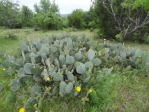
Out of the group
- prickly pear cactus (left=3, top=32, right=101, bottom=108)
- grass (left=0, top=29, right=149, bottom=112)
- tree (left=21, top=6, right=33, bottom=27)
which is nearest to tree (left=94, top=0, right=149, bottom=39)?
prickly pear cactus (left=3, top=32, right=101, bottom=108)

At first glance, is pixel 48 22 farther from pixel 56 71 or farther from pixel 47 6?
pixel 47 6

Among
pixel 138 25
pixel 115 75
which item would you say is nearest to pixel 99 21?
pixel 138 25

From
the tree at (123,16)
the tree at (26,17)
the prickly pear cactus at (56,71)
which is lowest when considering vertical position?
the tree at (26,17)

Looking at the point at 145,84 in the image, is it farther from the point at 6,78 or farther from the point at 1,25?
the point at 1,25

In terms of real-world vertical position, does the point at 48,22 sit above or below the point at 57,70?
below

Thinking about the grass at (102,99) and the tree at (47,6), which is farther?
the tree at (47,6)

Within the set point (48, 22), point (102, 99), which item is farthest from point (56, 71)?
point (48, 22)

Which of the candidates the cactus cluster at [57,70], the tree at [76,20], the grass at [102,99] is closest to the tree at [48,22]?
the tree at [76,20]

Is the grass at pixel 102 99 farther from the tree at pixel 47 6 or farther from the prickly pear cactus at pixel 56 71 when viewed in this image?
the tree at pixel 47 6

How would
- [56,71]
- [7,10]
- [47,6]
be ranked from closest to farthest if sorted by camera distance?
1. [56,71]
2. [7,10]
3. [47,6]

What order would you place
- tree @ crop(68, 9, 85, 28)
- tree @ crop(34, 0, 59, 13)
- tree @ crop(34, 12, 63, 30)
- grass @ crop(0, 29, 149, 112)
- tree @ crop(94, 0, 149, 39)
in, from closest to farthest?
grass @ crop(0, 29, 149, 112), tree @ crop(94, 0, 149, 39), tree @ crop(34, 12, 63, 30), tree @ crop(68, 9, 85, 28), tree @ crop(34, 0, 59, 13)

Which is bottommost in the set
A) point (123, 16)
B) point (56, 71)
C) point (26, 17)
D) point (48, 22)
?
point (26, 17)

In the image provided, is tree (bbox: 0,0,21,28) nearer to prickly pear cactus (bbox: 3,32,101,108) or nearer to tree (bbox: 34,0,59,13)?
prickly pear cactus (bbox: 3,32,101,108)

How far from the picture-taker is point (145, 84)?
391 centimetres
